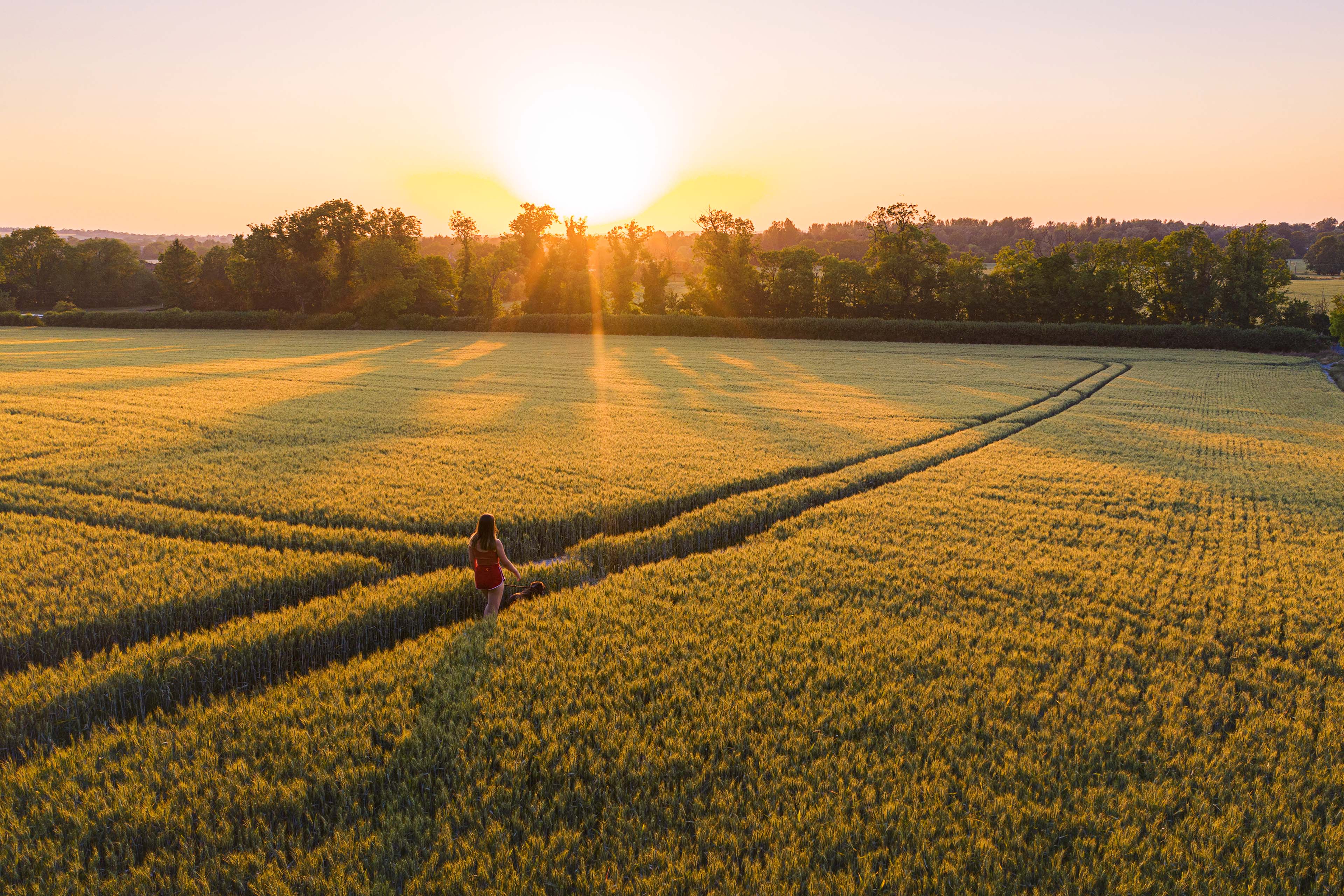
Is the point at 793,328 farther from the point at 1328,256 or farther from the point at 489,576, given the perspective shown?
the point at 1328,256

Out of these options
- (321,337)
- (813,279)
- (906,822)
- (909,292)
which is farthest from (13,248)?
(906,822)

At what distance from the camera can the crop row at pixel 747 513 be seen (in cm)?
1073

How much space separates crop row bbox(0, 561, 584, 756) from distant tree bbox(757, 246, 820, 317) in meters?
73.1

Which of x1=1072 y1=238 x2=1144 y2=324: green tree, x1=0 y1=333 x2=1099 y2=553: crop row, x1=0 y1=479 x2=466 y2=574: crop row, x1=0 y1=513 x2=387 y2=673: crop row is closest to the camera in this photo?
x1=0 y1=513 x2=387 y2=673: crop row

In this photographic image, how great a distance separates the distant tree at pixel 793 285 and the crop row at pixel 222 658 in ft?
240

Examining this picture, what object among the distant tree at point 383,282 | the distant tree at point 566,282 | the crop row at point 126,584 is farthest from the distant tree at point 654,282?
the crop row at point 126,584

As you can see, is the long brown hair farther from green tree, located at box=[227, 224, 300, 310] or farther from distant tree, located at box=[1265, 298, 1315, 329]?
green tree, located at box=[227, 224, 300, 310]

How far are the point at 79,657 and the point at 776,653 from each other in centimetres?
693

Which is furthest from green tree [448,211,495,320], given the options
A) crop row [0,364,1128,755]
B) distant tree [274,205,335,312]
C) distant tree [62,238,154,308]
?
crop row [0,364,1128,755]

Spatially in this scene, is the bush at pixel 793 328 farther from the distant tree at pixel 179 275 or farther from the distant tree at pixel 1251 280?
the distant tree at pixel 179 275

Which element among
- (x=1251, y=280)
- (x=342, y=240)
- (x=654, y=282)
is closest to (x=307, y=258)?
(x=342, y=240)

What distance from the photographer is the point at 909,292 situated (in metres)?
75.2

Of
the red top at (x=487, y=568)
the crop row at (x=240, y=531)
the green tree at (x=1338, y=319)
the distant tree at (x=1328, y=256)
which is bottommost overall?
the crop row at (x=240, y=531)

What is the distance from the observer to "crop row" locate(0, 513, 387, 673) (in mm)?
7445
